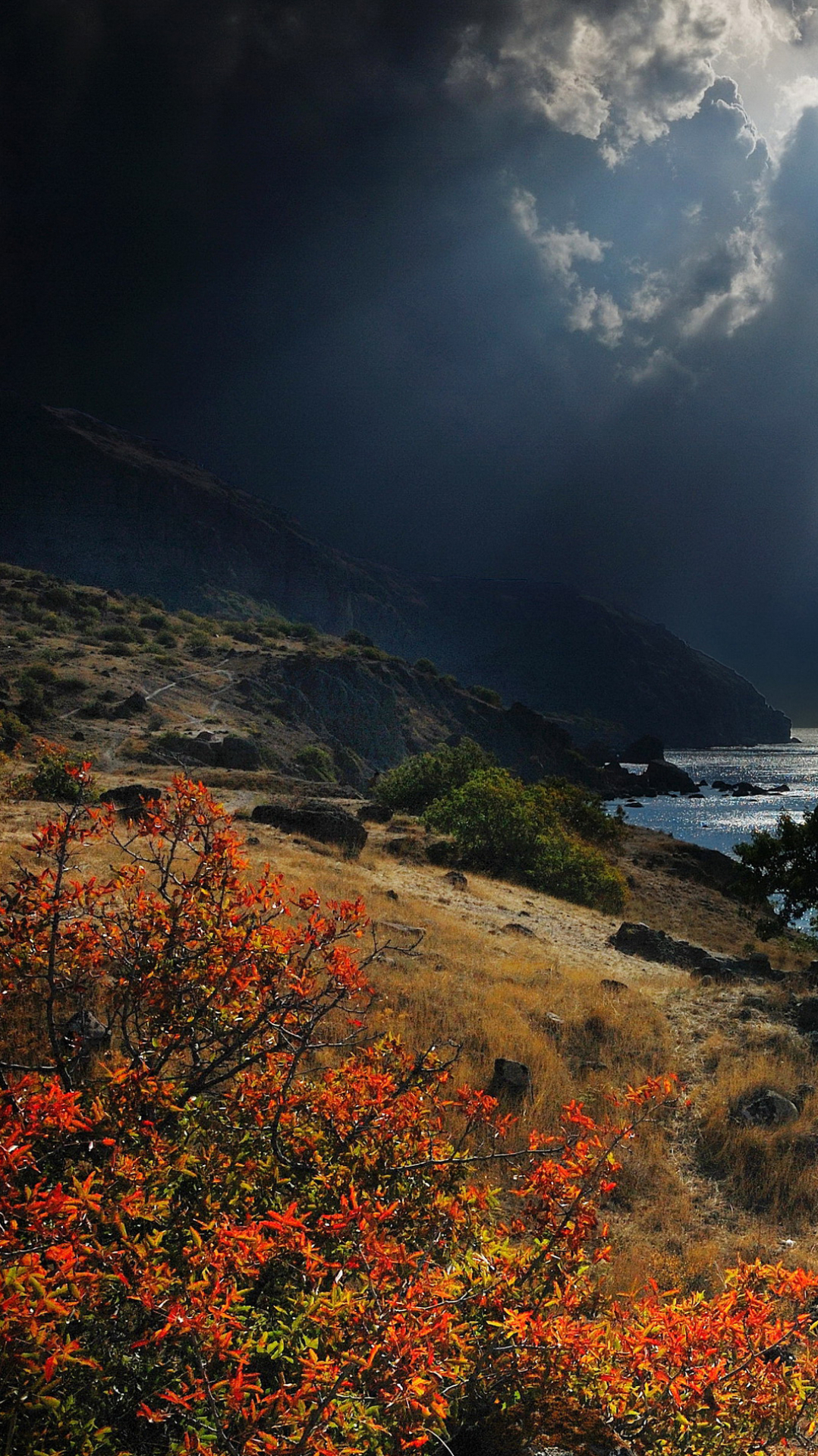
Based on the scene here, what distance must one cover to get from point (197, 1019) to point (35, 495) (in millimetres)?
228973

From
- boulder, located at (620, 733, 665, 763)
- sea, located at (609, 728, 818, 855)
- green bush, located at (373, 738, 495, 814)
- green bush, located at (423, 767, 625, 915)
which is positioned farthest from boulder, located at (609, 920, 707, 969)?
boulder, located at (620, 733, 665, 763)

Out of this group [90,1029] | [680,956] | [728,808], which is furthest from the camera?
[728,808]

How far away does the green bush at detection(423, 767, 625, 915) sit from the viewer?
86.2 ft

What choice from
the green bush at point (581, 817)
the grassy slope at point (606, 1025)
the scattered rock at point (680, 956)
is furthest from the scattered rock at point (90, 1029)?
the green bush at point (581, 817)

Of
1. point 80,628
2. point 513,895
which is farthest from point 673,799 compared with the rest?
point 513,895

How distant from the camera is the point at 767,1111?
8.05 metres

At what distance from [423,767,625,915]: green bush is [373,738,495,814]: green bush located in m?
7.14

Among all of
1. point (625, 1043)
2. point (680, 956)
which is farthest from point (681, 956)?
point (625, 1043)

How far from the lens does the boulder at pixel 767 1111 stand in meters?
7.95

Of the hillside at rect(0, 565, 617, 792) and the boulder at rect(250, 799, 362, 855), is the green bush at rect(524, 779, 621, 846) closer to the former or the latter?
the boulder at rect(250, 799, 362, 855)

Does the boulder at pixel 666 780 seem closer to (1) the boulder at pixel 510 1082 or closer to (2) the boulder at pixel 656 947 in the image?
(2) the boulder at pixel 656 947

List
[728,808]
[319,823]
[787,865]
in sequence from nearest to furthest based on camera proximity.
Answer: [319,823] → [787,865] → [728,808]

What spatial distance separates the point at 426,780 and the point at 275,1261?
114 ft

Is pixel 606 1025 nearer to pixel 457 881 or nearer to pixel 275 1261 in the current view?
pixel 275 1261
